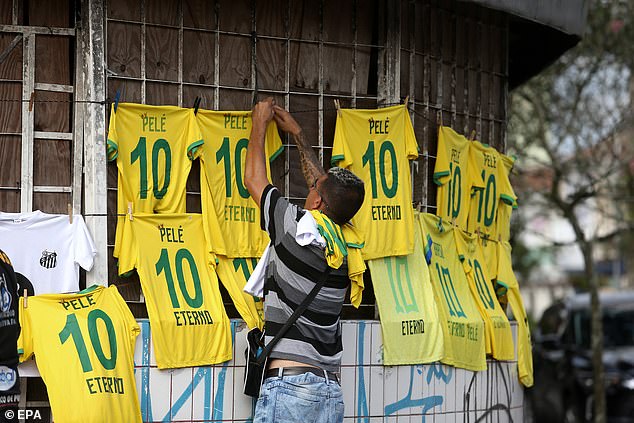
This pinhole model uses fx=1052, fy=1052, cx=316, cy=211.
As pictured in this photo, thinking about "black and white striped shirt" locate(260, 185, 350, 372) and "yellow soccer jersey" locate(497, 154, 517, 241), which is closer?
"black and white striped shirt" locate(260, 185, 350, 372)

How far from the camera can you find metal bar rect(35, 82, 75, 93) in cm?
668

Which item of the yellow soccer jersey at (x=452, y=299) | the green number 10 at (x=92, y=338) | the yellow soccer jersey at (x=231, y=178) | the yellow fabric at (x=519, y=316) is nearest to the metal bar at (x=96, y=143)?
the green number 10 at (x=92, y=338)

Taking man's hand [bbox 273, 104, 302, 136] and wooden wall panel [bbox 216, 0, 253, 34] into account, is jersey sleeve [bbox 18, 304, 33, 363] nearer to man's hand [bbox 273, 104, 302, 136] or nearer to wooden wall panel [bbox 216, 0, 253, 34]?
man's hand [bbox 273, 104, 302, 136]

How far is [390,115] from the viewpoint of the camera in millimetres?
7316

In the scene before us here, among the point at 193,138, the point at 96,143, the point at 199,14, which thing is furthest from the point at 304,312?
the point at 199,14

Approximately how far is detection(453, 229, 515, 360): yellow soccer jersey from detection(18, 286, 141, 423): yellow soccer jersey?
280 cm

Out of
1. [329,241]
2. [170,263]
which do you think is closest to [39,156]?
[170,263]

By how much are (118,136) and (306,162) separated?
4.06 feet

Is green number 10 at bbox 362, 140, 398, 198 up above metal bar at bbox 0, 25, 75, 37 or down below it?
below

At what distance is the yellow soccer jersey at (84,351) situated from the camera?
612 cm

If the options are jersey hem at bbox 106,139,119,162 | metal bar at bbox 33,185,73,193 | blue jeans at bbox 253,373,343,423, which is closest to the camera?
blue jeans at bbox 253,373,343,423

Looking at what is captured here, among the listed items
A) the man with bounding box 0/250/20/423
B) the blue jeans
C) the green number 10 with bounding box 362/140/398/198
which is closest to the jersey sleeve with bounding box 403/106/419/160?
the green number 10 with bounding box 362/140/398/198

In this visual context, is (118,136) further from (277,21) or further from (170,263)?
(277,21)

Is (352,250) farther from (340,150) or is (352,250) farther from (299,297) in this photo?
(299,297)
